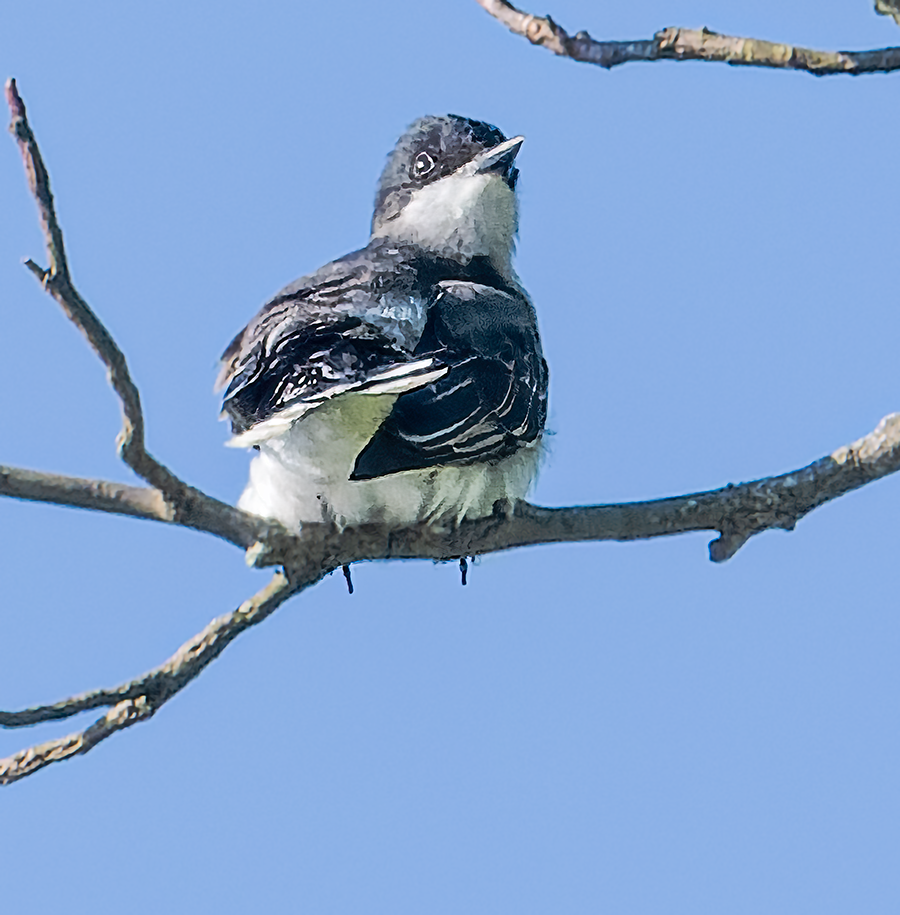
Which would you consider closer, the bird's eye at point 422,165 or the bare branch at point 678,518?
the bare branch at point 678,518

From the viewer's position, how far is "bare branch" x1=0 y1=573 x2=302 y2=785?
3.96m

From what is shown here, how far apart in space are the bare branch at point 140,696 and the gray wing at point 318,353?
20.2 inches

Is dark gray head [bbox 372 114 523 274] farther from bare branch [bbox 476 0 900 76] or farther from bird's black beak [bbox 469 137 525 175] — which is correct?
bare branch [bbox 476 0 900 76]

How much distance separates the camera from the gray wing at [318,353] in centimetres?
420

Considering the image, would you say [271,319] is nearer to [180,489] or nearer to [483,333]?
[483,333]

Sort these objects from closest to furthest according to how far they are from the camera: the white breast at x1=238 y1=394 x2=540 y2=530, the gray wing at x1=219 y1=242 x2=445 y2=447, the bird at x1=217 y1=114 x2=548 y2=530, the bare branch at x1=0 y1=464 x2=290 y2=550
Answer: the bare branch at x1=0 y1=464 x2=290 y2=550
the gray wing at x1=219 y1=242 x2=445 y2=447
the bird at x1=217 y1=114 x2=548 y2=530
the white breast at x1=238 y1=394 x2=540 y2=530

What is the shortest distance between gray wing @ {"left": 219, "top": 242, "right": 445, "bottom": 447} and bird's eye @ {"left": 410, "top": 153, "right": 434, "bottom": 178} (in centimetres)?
125

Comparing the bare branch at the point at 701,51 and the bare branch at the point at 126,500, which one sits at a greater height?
the bare branch at the point at 701,51

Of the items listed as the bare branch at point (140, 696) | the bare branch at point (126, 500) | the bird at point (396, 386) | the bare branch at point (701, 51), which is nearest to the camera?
the bare branch at point (701, 51)

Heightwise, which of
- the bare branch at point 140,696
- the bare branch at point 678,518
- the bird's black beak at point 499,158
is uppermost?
the bird's black beak at point 499,158

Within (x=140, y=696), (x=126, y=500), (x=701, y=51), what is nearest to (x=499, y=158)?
(x=701, y=51)

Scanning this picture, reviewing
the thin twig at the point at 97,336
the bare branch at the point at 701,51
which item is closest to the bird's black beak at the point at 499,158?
the bare branch at the point at 701,51

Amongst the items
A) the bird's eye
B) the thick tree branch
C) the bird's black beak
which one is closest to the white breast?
the thick tree branch

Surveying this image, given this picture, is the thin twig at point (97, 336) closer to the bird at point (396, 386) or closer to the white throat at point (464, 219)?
the bird at point (396, 386)
